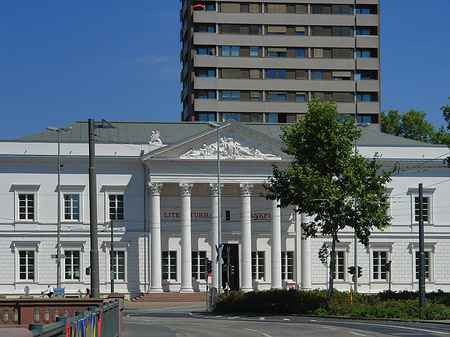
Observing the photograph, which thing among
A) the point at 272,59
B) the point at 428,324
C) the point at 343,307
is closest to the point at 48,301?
the point at 428,324

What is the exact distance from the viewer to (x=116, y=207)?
6956 cm

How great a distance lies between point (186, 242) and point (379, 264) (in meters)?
16.9

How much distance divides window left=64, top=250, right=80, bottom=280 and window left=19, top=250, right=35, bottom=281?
2542mm

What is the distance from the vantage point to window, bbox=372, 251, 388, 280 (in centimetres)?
7288

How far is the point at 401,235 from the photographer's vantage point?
240 ft

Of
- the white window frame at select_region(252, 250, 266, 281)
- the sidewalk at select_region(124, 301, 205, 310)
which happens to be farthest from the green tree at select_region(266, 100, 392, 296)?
the white window frame at select_region(252, 250, 266, 281)

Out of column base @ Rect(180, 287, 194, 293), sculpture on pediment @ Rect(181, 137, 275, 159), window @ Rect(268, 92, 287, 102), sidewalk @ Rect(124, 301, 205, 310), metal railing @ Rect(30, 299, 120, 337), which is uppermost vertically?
window @ Rect(268, 92, 287, 102)

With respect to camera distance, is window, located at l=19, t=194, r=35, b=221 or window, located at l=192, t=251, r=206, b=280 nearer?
window, located at l=19, t=194, r=35, b=221

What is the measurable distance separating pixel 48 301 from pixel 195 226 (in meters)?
45.7

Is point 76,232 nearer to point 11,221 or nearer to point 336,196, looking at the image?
point 11,221

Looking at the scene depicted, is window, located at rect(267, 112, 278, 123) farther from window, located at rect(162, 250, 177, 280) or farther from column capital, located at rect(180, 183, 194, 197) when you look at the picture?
window, located at rect(162, 250, 177, 280)

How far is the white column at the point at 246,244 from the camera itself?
68.9 m

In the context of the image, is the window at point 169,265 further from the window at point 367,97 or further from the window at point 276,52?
the window at point 367,97

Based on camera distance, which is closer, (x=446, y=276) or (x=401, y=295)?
(x=401, y=295)
